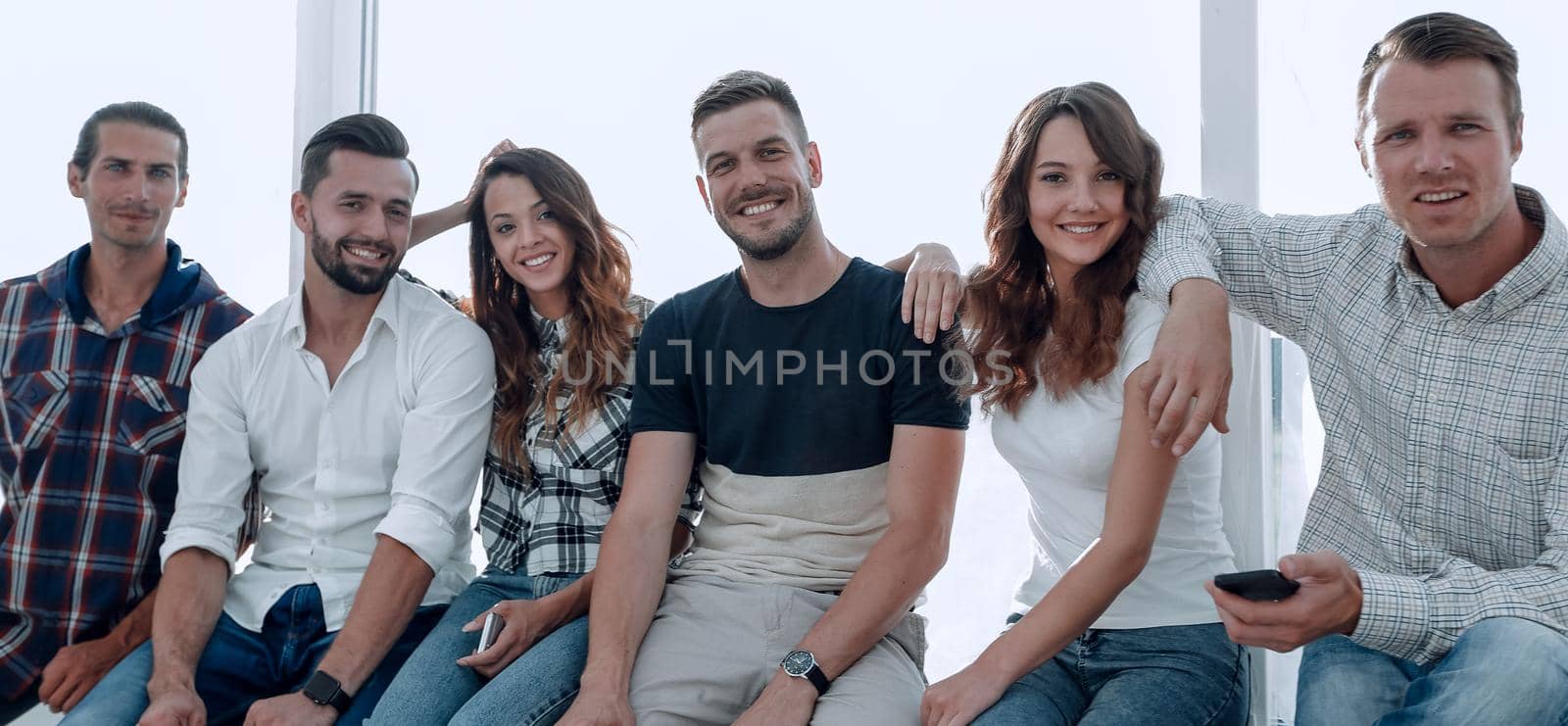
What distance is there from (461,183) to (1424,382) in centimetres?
207

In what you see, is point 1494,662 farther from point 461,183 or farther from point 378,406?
point 461,183

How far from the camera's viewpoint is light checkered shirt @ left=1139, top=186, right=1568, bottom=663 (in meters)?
1.55

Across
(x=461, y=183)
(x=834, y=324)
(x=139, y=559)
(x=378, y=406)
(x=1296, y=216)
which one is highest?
(x=461, y=183)

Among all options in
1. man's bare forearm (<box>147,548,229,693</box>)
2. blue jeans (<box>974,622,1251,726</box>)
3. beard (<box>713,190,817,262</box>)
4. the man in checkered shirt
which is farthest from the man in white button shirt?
the man in checkered shirt

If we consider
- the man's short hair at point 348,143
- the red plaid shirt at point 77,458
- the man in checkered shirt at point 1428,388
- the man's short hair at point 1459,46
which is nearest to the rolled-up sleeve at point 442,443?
the man's short hair at point 348,143

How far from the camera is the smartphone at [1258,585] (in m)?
1.47

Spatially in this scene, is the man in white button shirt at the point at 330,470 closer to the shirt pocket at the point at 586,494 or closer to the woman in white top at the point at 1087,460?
the shirt pocket at the point at 586,494

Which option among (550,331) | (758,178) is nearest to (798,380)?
(758,178)

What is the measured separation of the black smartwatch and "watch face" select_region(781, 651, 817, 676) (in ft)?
2.54

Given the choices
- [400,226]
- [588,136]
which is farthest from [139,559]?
[588,136]

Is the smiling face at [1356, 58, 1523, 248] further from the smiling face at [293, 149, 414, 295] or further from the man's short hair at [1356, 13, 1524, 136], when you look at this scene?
the smiling face at [293, 149, 414, 295]

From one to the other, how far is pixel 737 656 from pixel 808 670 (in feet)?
0.55

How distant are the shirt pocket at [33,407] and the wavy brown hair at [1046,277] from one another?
1801 mm

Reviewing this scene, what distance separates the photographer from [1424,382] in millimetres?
1731
